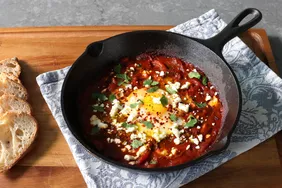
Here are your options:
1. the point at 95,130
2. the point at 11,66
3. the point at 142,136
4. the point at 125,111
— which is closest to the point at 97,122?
the point at 95,130

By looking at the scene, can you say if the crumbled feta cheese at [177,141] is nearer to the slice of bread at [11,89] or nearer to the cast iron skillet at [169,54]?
the cast iron skillet at [169,54]

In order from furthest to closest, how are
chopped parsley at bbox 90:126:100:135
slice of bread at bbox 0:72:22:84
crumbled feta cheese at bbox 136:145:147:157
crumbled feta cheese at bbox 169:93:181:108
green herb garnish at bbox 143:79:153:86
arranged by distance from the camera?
slice of bread at bbox 0:72:22:84
green herb garnish at bbox 143:79:153:86
crumbled feta cheese at bbox 169:93:181:108
chopped parsley at bbox 90:126:100:135
crumbled feta cheese at bbox 136:145:147:157

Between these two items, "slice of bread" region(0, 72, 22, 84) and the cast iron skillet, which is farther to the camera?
"slice of bread" region(0, 72, 22, 84)

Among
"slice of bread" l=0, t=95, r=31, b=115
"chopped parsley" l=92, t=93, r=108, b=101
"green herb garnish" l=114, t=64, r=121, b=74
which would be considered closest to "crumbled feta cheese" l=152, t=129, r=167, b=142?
"chopped parsley" l=92, t=93, r=108, b=101

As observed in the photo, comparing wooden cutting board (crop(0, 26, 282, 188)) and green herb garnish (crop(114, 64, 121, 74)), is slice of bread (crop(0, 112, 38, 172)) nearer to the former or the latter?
wooden cutting board (crop(0, 26, 282, 188))

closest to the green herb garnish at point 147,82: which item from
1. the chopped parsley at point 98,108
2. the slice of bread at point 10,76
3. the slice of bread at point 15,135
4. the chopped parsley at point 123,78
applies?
the chopped parsley at point 123,78

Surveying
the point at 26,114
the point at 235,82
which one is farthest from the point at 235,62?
the point at 26,114

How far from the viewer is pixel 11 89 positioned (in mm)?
2686

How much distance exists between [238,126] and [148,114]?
550mm

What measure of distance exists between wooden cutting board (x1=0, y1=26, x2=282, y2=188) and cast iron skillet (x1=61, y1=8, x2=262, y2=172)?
22cm

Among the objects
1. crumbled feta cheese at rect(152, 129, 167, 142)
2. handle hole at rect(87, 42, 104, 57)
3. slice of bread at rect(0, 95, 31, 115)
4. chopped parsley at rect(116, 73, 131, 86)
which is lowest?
slice of bread at rect(0, 95, 31, 115)

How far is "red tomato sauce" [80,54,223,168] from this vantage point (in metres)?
2.33

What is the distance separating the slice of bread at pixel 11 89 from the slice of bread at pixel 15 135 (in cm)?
19

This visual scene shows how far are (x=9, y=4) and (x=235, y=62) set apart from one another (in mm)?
2045
